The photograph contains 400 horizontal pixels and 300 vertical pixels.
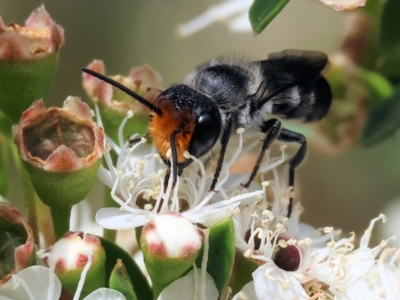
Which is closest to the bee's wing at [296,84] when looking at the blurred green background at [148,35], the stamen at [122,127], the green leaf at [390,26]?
the green leaf at [390,26]

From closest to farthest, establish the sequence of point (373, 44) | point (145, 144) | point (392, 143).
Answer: point (145, 144), point (373, 44), point (392, 143)

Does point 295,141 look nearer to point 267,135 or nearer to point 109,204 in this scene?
point 267,135

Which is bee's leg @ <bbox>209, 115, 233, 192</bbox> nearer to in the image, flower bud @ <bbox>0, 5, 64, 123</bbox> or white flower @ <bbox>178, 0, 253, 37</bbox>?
flower bud @ <bbox>0, 5, 64, 123</bbox>

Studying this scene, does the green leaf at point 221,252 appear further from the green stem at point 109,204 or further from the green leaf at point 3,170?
the green leaf at point 3,170

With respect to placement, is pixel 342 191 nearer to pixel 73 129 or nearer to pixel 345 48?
pixel 345 48

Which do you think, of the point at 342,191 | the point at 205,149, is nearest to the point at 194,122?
the point at 205,149
